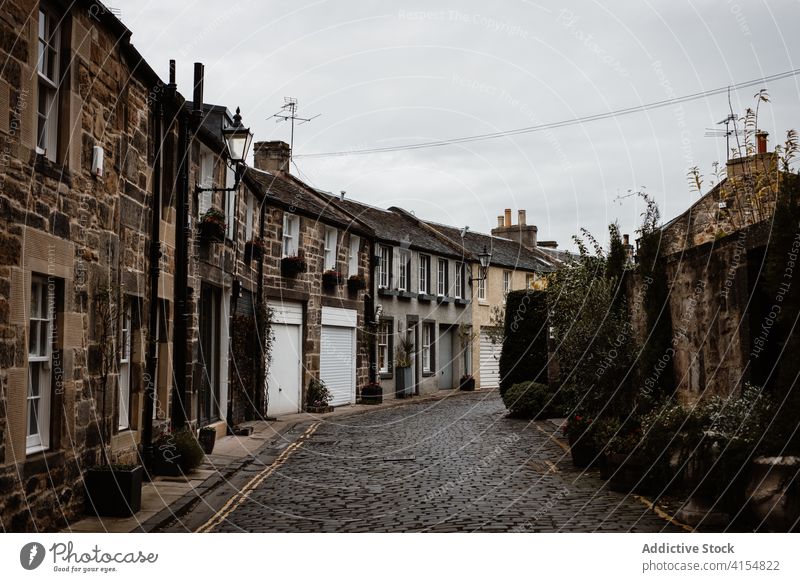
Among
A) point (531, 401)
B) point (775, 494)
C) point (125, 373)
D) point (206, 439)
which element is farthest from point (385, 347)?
point (775, 494)

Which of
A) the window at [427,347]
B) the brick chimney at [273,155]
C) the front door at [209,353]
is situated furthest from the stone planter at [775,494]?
the window at [427,347]

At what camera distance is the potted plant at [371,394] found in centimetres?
2450

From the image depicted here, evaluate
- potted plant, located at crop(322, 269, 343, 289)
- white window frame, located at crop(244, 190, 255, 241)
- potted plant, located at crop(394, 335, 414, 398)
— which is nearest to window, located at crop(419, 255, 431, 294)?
potted plant, located at crop(394, 335, 414, 398)

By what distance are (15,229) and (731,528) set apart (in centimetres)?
645

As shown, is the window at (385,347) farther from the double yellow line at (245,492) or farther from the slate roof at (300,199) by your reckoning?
the double yellow line at (245,492)

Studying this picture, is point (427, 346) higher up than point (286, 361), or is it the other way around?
point (427, 346)

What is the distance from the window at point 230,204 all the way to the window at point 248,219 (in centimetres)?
139

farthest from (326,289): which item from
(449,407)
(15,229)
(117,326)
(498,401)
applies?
(15,229)

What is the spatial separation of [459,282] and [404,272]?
472 centimetres

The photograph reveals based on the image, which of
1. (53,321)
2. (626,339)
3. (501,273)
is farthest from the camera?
(501,273)

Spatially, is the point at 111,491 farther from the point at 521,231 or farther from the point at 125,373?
the point at 521,231

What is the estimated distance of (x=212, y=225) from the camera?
13758 mm

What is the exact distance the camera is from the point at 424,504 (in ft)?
28.1

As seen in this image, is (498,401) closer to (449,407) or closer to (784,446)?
(449,407)
